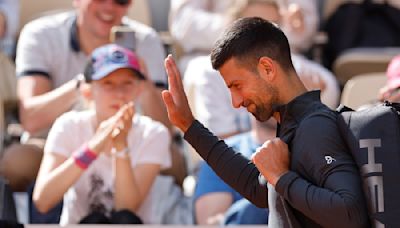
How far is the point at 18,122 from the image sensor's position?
18.2ft

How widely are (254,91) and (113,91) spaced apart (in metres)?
2.03

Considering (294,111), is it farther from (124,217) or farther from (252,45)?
(124,217)

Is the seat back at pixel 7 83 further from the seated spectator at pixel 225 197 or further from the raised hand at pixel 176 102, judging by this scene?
the raised hand at pixel 176 102

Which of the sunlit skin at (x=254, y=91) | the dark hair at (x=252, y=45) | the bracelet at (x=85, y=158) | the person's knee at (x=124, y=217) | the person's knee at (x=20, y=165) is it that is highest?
the dark hair at (x=252, y=45)

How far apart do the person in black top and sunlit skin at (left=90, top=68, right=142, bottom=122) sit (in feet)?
5.60

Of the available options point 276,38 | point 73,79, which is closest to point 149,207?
point 73,79

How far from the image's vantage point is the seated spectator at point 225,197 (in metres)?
4.66

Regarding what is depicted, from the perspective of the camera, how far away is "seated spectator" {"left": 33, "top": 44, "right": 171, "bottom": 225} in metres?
4.61

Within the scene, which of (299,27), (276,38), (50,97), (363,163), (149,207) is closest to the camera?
(363,163)

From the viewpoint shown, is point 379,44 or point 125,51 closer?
point 125,51

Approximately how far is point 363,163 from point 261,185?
0.43 meters

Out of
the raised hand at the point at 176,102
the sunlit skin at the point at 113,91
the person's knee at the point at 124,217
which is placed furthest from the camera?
the sunlit skin at the point at 113,91

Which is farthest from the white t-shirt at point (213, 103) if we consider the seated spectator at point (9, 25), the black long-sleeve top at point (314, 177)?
the black long-sleeve top at point (314, 177)

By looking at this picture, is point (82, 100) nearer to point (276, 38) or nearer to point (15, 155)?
point (15, 155)
